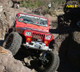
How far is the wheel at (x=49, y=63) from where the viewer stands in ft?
17.8

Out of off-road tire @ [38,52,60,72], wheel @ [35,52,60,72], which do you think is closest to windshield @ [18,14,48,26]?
wheel @ [35,52,60,72]

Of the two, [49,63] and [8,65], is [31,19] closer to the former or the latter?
[49,63]

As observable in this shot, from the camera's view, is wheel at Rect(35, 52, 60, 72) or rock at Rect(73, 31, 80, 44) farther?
rock at Rect(73, 31, 80, 44)

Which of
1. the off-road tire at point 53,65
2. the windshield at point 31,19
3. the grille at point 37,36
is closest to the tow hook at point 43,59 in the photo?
the off-road tire at point 53,65

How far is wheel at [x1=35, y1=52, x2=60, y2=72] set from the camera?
542 cm

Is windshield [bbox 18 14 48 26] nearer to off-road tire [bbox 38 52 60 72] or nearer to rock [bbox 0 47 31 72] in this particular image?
off-road tire [bbox 38 52 60 72]

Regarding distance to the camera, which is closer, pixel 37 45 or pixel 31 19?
pixel 37 45

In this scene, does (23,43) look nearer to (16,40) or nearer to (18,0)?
(16,40)

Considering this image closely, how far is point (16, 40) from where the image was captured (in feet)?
17.6

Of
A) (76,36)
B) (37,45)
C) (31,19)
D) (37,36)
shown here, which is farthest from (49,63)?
(31,19)

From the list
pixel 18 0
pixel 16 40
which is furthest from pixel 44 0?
pixel 16 40

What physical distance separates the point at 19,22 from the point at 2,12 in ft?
23.8

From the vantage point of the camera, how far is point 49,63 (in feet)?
18.4

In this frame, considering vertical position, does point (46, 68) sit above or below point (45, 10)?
above
